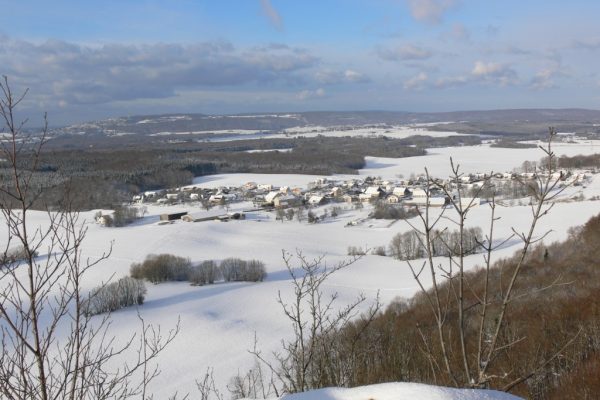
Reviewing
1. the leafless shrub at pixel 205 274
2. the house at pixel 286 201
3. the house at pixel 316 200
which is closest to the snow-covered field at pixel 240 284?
the leafless shrub at pixel 205 274

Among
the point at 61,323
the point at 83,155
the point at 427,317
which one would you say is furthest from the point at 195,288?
the point at 83,155

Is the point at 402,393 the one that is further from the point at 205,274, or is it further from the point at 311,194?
→ the point at 311,194

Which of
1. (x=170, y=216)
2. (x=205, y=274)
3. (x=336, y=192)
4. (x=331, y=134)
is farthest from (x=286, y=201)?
(x=331, y=134)

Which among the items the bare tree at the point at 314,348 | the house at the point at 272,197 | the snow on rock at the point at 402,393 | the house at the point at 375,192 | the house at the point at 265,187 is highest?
the snow on rock at the point at 402,393

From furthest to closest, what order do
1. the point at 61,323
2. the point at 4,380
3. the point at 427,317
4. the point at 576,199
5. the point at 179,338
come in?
the point at 576,199 → the point at 61,323 → the point at 179,338 → the point at 427,317 → the point at 4,380

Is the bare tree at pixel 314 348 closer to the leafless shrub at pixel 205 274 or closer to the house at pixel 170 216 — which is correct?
the leafless shrub at pixel 205 274

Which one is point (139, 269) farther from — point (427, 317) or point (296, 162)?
point (296, 162)

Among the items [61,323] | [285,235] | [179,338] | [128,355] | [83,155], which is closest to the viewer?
[128,355]
